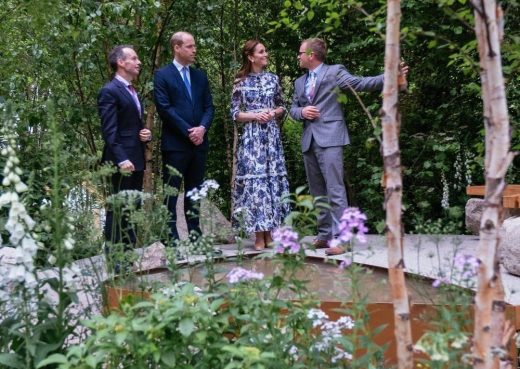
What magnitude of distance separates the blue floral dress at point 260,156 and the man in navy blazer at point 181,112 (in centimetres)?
35

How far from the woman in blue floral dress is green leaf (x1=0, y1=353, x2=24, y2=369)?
3.30m

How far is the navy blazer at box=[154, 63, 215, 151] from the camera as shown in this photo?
5.11 m

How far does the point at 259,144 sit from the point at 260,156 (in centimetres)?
9

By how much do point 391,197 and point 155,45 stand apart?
5.04 m

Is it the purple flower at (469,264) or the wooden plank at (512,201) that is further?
the wooden plank at (512,201)

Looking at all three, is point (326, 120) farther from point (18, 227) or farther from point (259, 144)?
point (18, 227)

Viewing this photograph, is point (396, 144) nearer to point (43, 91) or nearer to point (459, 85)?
point (459, 85)

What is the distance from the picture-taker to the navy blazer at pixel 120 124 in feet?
15.4

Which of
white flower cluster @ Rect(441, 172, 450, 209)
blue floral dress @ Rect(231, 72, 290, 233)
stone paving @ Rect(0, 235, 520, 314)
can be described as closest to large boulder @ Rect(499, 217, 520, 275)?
stone paving @ Rect(0, 235, 520, 314)

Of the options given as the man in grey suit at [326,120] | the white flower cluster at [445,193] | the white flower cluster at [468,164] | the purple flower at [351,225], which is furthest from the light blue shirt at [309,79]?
the purple flower at [351,225]

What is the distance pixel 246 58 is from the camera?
541cm

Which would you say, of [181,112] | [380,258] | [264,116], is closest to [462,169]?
[264,116]

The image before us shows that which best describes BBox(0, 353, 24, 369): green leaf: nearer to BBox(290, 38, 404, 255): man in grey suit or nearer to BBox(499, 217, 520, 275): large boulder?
BBox(499, 217, 520, 275): large boulder

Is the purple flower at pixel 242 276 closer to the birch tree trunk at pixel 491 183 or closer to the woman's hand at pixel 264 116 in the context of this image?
the birch tree trunk at pixel 491 183
